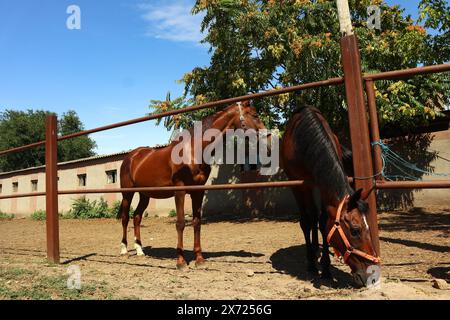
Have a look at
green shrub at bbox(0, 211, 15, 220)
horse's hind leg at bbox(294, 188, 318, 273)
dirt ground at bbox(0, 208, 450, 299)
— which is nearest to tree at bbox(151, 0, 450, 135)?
dirt ground at bbox(0, 208, 450, 299)

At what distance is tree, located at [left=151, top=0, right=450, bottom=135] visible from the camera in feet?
29.4

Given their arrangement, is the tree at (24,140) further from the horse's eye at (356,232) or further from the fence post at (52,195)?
the horse's eye at (356,232)

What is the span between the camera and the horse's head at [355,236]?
2738 millimetres

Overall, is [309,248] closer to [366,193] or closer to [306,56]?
[366,193]

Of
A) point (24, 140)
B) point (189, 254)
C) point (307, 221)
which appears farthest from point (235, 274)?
point (24, 140)

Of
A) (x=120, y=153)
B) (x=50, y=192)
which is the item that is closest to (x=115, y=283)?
(x=50, y=192)

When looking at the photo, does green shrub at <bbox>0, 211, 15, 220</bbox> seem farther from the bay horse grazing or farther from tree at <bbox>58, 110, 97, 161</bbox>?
the bay horse grazing

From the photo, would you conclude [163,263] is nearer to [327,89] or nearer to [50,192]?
[50,192]

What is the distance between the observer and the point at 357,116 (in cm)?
300

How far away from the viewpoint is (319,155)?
3193 mm

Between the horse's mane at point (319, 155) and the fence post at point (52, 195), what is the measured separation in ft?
10.7

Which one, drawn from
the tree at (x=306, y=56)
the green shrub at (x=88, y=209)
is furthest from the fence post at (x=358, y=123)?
the green shrub at (x=88, y=209)

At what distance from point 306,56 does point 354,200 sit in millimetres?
7252
